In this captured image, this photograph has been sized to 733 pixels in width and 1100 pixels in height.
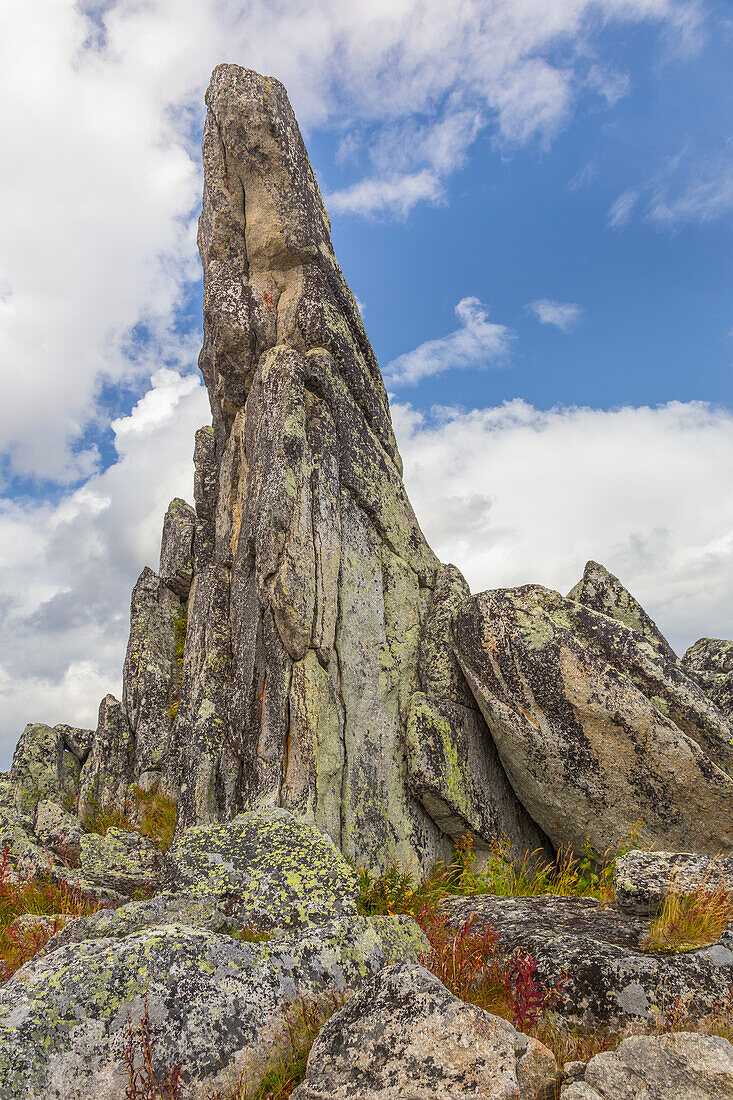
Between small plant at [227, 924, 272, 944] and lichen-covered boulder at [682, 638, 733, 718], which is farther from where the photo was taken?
lichen-covered boulder at [682, 638, 733, 718]

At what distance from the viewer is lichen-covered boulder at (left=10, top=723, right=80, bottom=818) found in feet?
74.3

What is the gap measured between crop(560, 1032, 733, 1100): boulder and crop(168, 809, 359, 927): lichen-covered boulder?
3764mm

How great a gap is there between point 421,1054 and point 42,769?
2264 centimetres

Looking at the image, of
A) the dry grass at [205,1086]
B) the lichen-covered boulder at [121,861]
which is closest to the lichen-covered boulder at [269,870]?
the dry grass at [205,1086]

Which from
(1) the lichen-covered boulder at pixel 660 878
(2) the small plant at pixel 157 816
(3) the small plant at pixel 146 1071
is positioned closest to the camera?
(3) the small plant at pixel 146 1071

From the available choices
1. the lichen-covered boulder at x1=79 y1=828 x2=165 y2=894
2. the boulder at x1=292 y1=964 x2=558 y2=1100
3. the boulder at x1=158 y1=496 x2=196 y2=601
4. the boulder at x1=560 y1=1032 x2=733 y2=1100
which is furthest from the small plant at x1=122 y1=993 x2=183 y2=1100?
the boulder at x1=158 y1=496 x2=196 y2=601

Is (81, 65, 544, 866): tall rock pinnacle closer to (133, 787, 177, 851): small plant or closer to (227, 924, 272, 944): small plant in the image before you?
(133, 787, 177, 851): small plant

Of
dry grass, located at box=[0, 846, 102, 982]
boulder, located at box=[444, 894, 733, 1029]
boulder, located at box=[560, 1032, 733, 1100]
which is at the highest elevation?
dry grass, located at box=[0, 846, 102, 982]

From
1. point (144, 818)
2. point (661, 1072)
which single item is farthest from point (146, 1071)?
point (144, 818)

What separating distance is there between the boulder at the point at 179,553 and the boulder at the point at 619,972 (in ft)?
63.1

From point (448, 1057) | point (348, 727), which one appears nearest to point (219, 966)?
point (448, 1057)

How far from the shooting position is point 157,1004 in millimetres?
5395

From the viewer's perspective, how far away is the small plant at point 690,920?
8078mm

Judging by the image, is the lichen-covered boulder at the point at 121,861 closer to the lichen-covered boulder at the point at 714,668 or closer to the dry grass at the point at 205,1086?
the dry grass at the point at 205,1086
